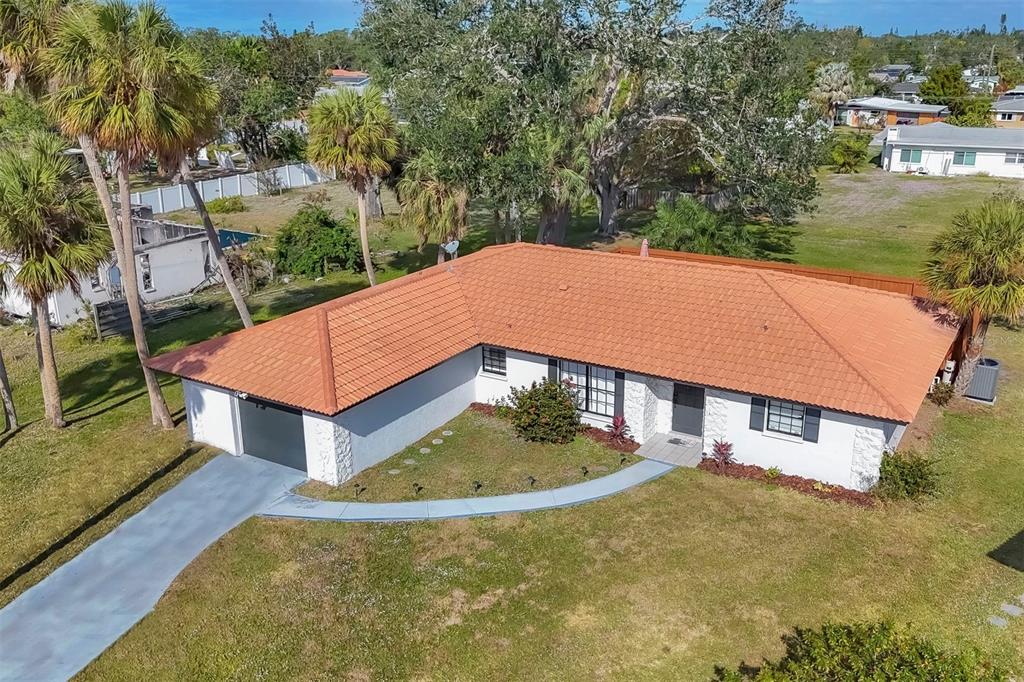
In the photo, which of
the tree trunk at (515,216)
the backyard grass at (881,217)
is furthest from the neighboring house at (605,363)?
the backyard grass at (881,217)

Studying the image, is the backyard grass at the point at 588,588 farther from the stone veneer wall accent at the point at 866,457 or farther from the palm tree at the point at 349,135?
the palm tree at the point at 349,135

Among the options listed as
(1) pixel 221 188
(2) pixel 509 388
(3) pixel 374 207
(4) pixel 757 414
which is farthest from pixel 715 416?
(1) pixel 221 188

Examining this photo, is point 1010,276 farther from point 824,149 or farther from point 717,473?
point 824,149

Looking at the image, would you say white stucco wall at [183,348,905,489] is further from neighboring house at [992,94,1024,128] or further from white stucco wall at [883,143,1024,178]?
neighboring house at [992,94,1024,128]

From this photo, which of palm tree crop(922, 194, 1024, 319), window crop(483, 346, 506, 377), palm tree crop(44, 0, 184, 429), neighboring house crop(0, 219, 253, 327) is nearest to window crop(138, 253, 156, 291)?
neighboring house crop(0, 219, 253, 327)

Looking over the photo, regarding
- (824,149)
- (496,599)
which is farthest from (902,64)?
(496,599)
